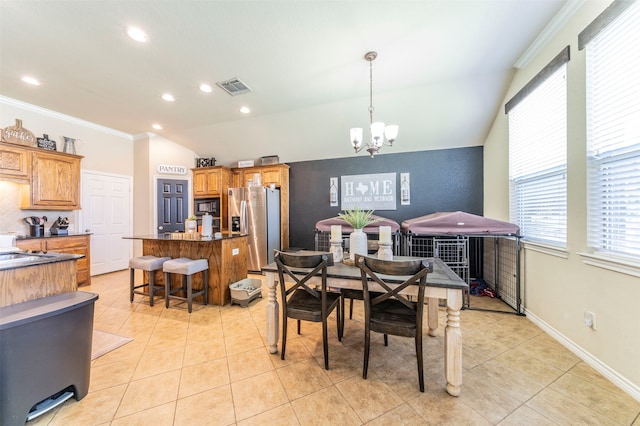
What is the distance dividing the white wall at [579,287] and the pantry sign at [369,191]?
2.42 meters

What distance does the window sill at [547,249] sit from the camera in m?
2.30

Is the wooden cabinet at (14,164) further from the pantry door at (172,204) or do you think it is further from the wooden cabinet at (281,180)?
the wooden cabinet at (281,180)

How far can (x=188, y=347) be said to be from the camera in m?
2.33

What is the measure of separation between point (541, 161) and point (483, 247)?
2.06m

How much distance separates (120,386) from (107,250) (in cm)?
454

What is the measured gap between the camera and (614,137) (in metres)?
1.84

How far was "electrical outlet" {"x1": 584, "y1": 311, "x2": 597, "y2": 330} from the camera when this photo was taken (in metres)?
1.96

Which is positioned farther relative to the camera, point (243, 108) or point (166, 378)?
point (243, 108)

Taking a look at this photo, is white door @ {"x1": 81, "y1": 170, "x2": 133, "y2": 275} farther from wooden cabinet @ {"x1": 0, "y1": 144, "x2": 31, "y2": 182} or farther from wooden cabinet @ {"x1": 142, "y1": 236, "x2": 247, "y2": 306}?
wooden cabinet @ {"x1": 142, "y1": 236, "x2": 247, "y2": 306}

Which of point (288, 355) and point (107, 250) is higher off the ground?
point (107, 250)

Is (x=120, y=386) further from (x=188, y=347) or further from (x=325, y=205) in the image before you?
(x=325, y=205)

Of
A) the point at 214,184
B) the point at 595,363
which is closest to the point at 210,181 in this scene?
the point at 214,184

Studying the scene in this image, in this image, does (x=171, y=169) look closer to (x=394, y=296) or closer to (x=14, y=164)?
(x=14, y=164)

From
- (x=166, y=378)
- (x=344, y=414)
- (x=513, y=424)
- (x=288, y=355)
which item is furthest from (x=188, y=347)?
(x=513, y=424)
